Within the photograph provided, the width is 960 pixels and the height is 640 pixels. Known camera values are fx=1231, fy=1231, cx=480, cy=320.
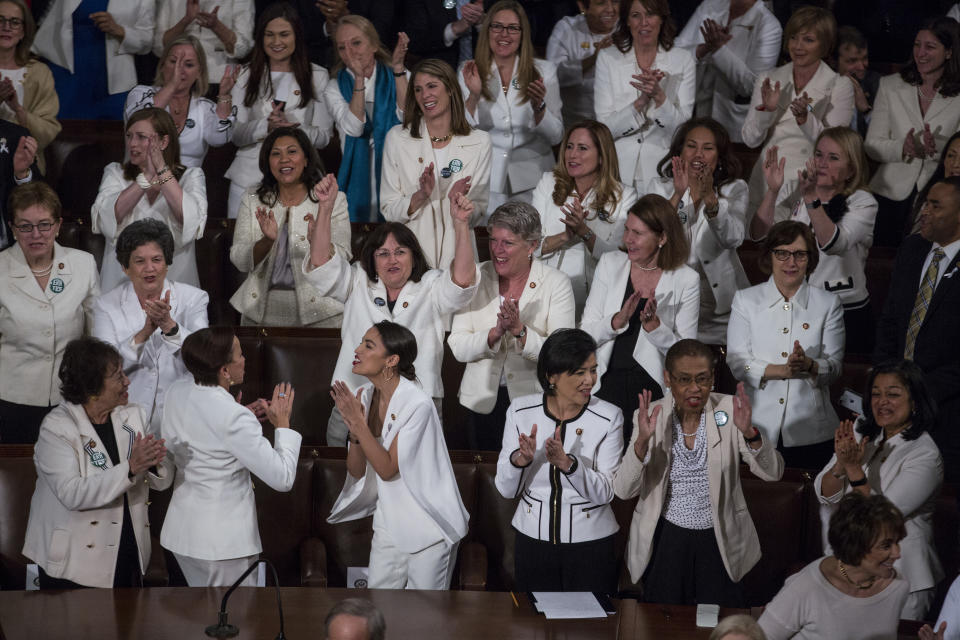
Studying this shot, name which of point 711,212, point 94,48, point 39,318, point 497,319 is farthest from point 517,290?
point 94,48

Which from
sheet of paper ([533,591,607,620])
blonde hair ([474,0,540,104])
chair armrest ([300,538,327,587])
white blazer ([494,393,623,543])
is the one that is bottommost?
chair armrest ([300,538,327,587])

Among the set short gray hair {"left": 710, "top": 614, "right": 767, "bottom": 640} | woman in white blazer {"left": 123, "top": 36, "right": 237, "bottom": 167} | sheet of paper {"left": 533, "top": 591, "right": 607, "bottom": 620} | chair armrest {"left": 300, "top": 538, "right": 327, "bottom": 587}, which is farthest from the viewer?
woman in white blazer {"left": 123, "top": 36, "right": 237, "bottom": 167}

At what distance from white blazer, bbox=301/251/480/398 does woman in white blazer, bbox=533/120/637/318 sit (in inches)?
28.8

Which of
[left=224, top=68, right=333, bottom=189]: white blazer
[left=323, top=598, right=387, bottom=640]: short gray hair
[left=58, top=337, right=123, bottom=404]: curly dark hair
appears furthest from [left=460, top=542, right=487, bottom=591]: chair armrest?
[left=224, top=68, right=333, bottom=189]: white blazer

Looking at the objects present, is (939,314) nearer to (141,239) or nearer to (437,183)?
(437,183)

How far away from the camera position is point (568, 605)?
390 centimetres

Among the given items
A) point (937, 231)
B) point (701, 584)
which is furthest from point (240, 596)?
point (937, 231)

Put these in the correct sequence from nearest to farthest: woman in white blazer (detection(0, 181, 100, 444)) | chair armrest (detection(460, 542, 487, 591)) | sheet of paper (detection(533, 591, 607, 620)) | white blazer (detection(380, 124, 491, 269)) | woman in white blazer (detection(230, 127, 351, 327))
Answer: sheet of paper (detection(533, 591, 607, 620))
chair armrest (detection(460, 542, 487, 591))
woman in white blazer (detection(0, 181, 100, 444))
woman in white blazer (detection(230, 127, 351, 327))
white blazer (detection(380, 124, 491, 269))

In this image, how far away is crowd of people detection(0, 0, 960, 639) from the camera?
4.14 m

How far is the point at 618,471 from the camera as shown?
4.18 metres

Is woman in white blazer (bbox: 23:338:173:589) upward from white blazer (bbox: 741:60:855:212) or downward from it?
downward

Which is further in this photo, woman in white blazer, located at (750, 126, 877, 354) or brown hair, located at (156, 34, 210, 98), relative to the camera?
brown hair, located at (156, 34, 210, 98)

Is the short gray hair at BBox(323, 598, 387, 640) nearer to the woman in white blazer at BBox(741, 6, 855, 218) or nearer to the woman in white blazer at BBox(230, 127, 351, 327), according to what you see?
the woman in white blazer at BBox(230, 127, 351, 327)

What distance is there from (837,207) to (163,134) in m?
3.06
